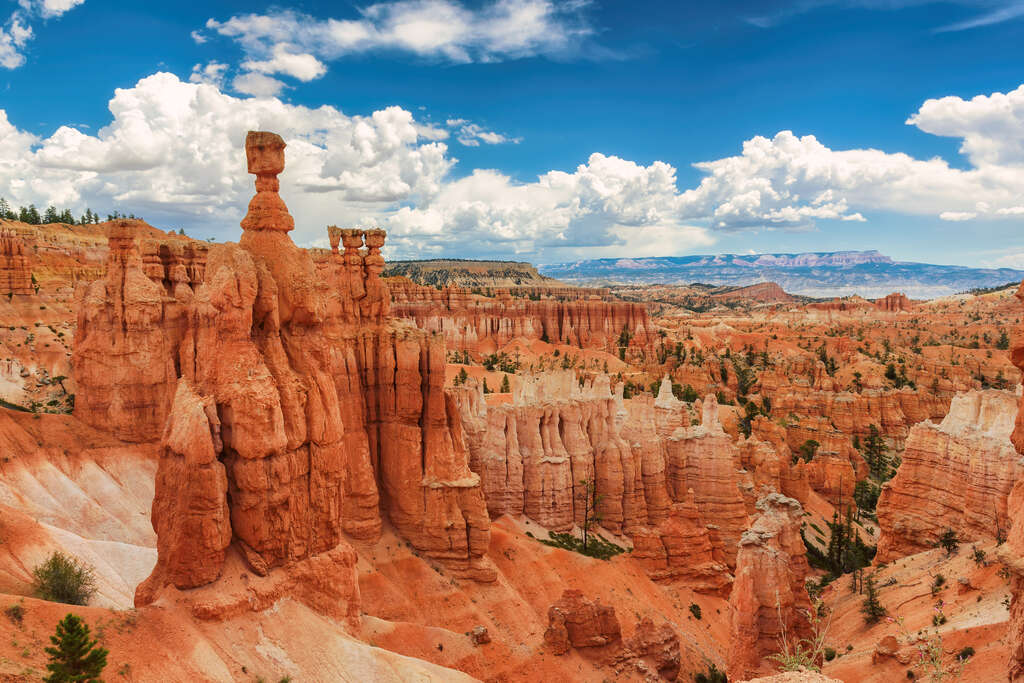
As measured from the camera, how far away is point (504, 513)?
31.3 meters

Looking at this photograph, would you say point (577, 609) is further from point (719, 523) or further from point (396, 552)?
point (719, 523)

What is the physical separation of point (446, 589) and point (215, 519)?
1172 centimetres

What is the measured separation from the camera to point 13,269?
43.0 meters

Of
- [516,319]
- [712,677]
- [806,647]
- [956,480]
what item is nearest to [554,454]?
[712,677]

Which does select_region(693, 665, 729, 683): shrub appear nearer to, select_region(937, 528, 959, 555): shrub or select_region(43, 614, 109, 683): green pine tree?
select_region(937, 528, 959, 555): shrub

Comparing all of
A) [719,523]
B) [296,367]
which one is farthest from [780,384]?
[296,367]

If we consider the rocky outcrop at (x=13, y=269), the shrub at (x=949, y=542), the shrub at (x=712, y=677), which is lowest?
the shrub at (x=712, y=677)

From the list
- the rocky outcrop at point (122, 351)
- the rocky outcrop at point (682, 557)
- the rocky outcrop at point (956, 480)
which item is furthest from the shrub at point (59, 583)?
the rocky outcrop at point (956, 480)

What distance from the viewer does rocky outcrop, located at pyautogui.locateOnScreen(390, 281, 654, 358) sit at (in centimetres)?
10362

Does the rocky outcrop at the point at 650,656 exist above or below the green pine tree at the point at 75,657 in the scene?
below

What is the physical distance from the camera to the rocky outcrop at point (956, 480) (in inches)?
1126

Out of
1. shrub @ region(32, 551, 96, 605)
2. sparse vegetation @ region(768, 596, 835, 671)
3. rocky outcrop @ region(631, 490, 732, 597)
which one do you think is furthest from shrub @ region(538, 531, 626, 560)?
shrub @ region(32, 551, 96, 605)

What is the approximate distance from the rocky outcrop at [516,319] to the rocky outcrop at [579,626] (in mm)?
77927

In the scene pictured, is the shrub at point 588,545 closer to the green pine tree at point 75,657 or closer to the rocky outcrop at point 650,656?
the rocky outcrop at point 650,656
